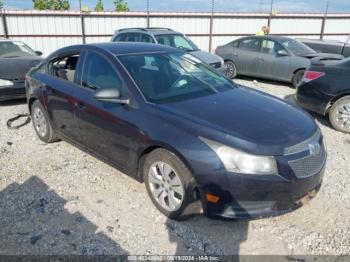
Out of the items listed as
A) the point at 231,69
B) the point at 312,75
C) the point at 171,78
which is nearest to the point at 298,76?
the point at 231,69

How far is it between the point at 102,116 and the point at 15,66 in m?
4.64

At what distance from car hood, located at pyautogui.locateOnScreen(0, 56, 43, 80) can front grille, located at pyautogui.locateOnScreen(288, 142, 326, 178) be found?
611 cm

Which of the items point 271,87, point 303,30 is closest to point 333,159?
point 271,87

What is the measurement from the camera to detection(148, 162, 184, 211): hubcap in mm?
3090

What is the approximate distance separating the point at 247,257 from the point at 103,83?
235cm

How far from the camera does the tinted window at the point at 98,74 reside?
366 cm

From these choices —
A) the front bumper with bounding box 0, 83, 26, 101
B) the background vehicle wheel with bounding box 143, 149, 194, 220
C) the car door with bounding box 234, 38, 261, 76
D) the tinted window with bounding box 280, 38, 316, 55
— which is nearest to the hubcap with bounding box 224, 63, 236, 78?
the car door with bounding box 234, 38, 261, 76

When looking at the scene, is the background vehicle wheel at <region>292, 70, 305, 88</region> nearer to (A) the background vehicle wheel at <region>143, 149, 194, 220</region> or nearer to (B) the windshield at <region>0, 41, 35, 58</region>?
(B) the windshield at <region>0, 41, 35, 58</region>

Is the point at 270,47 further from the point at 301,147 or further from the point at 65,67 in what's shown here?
the point at 301,147

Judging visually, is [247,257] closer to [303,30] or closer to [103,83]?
[103,83]

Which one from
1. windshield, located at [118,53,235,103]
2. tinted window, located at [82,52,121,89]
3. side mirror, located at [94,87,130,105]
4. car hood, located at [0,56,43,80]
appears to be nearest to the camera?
side mirror, located at [94,87,130,105]

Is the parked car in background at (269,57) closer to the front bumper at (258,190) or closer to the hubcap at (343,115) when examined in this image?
the hubcap at (343,115)

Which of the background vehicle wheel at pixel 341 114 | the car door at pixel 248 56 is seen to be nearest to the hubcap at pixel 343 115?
the background vehicle wheel at pixel 341 114

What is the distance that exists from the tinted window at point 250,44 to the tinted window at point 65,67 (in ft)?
22.9
